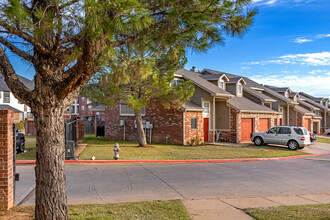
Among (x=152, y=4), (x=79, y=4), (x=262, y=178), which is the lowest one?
(x=262, y=178)

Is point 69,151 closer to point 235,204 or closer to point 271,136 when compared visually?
point 235,204

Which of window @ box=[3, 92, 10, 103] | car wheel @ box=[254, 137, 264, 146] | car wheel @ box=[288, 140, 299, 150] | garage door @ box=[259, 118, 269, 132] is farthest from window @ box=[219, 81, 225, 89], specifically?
window @ box=[3, 92, 10, 103]

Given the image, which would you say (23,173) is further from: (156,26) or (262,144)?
(262,144)

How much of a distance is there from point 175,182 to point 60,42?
6.48 meters

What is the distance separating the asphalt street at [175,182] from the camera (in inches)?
319

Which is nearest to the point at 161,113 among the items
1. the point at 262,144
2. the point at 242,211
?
the point at 262,144

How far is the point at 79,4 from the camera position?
15.2 feet

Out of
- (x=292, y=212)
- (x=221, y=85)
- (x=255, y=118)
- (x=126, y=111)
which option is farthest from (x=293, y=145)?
(x=292, y=212)

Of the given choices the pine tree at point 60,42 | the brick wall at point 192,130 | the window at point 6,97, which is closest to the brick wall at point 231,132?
the brick wall at point 192,130

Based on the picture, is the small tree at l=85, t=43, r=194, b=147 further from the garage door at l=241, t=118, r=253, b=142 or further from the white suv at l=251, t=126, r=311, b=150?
the garage door at l=241, t=118, r=253, b=142

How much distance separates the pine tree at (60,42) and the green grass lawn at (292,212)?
4.07 meters

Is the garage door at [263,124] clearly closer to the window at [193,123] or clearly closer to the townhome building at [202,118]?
the townhome building at [202,118]

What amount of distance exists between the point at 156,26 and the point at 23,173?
28.9 ft

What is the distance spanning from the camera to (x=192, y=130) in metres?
22.9
